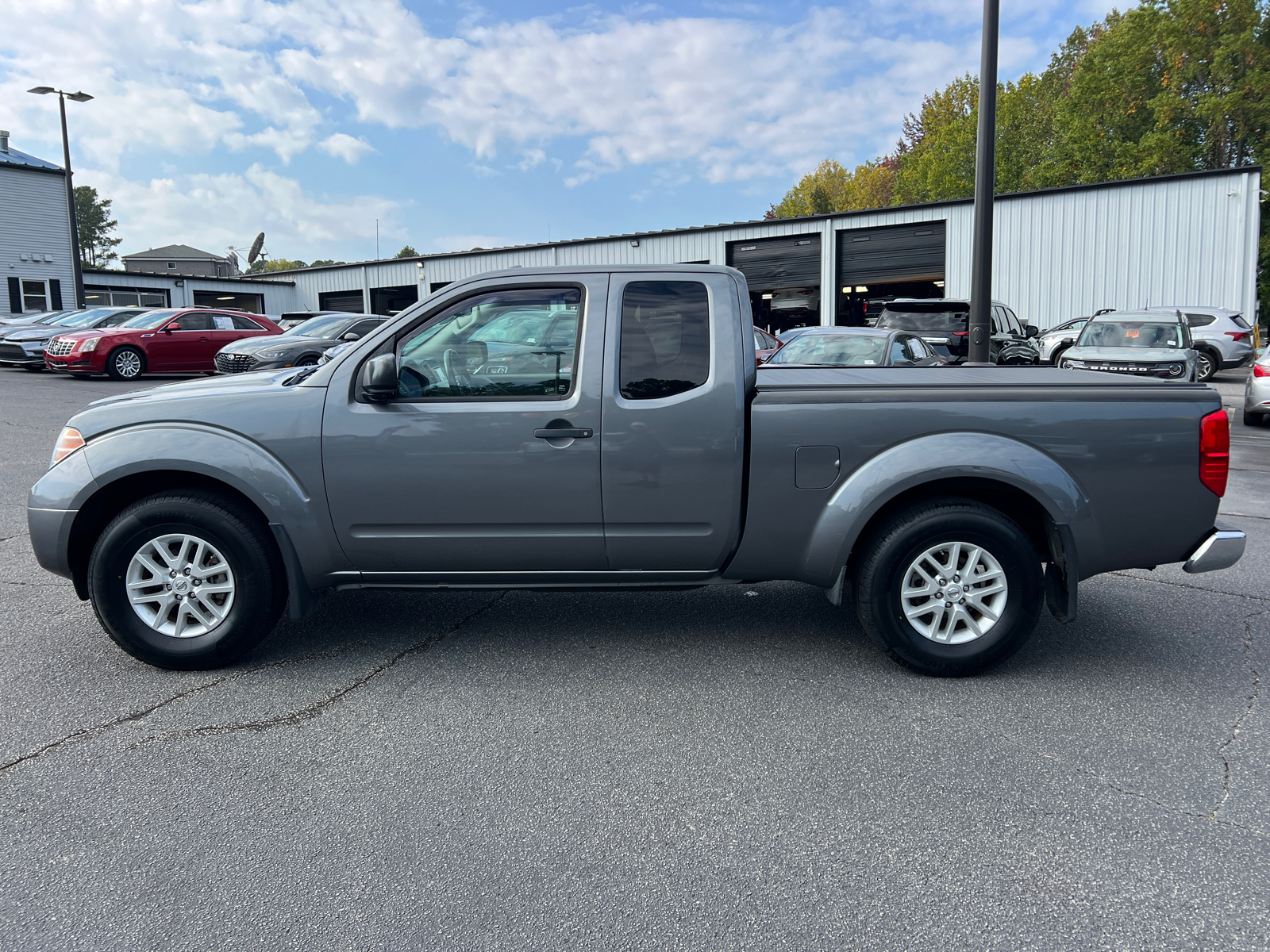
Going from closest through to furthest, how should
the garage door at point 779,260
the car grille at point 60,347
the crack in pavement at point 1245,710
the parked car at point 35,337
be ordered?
the crack in pavement at point 1245,710 < the car grille at point 60,347 < the parked car at point 35,337 < the garage door at point 779,260

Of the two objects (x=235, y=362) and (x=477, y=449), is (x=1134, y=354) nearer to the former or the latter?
(x=477, y=449)

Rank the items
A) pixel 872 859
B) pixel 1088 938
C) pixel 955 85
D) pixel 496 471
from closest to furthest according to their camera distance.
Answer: pixel 1088 938 < pixel 872 859 < pixel 496 471 < pixel 955 85

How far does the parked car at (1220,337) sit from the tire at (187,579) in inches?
873

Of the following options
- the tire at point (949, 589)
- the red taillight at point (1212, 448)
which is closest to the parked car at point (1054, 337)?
the red taillight at point (1212, 448)

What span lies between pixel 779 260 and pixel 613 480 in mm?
30034

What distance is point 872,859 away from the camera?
2.63 meters

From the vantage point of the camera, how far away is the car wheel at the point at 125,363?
61.6ft

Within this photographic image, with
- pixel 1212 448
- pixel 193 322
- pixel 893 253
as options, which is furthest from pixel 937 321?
pixel 893 253

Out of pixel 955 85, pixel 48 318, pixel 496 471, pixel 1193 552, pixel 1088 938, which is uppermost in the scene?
pixel 955 85

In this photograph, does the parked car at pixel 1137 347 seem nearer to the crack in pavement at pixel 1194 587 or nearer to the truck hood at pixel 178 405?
the crack in pavement at pixel 1194 587

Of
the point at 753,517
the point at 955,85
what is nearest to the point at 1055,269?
the point at 753,517

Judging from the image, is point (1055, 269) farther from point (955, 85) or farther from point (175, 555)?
point (955, 85)

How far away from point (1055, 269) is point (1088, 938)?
28903 mm

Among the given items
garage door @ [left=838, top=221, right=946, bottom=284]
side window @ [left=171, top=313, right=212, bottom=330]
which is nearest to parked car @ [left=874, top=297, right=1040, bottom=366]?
garage door @ [left=838, top=221, right=946, bottom=284]
